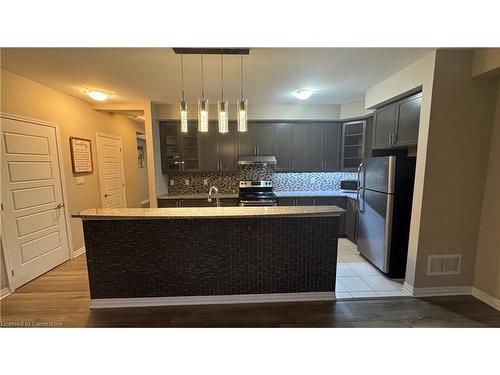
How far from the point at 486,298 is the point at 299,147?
3213mm

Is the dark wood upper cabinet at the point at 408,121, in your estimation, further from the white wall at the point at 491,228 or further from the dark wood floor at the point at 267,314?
the dark wood floor at the point at 267,314

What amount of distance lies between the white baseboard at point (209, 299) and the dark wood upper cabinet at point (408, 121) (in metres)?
2.00

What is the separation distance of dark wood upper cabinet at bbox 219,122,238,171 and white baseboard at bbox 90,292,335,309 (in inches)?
99.9

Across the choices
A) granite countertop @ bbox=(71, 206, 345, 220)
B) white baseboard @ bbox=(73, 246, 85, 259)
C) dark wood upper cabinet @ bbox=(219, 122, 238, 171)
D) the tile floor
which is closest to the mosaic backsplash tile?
dark wood upper cabinet @ bbox=(219, 122, 238, 171)

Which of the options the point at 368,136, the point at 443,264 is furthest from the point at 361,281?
the point at 368,136

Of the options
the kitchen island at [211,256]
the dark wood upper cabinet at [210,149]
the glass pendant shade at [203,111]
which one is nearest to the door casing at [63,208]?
the kitchen island at [211,256]

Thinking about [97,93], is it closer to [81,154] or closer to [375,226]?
[81,154]

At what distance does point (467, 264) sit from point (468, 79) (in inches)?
76.6

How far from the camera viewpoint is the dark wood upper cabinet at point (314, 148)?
168 inches

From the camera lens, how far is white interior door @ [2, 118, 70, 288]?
245 cm

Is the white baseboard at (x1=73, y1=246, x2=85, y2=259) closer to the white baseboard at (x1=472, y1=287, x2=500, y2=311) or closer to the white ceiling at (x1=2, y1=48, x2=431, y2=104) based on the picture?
the white ceiling at (x1=2, y1=48, x2=431, y2=104)

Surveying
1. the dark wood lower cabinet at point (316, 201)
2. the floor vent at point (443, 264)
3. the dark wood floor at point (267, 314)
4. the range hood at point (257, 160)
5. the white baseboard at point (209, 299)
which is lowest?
the dark wood floor at point (267, 314)

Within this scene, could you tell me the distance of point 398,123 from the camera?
269 centimetres

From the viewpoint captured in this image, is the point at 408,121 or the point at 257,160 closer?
the point at 408,121
